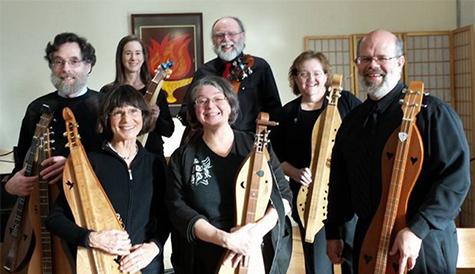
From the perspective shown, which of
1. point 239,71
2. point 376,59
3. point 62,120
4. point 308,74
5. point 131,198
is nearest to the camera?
point 376,59

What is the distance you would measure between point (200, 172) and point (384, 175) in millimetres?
631

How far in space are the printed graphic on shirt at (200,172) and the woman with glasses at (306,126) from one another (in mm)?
685

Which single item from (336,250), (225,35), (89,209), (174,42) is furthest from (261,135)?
(174,42)

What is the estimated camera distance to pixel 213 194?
1.95m

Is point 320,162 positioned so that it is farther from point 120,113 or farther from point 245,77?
point 120,113

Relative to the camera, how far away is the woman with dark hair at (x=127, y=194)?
1940mm

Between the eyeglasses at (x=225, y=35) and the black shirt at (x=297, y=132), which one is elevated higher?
the eyeglasses at (x=225, y=35)

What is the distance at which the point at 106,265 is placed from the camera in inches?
76.4

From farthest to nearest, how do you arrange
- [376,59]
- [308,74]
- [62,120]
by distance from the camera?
1. [308,74]
2. [62,120]
3. [376,59]

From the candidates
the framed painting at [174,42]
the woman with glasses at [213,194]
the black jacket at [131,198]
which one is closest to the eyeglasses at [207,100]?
the woman with glasses at [213,194]

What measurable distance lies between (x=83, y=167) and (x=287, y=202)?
2.47 ft

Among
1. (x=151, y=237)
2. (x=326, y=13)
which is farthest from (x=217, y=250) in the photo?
(x=326, y=13)

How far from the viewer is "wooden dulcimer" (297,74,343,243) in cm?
249

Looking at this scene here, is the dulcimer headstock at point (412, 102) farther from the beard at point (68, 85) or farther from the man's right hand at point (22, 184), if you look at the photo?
the man's right hand at point (22, 184)
